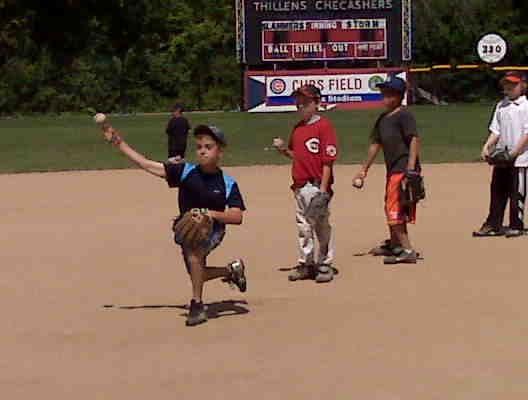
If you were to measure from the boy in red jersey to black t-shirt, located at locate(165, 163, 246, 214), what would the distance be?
1.68 m

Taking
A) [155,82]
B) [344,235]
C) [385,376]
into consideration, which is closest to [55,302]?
[385,376]

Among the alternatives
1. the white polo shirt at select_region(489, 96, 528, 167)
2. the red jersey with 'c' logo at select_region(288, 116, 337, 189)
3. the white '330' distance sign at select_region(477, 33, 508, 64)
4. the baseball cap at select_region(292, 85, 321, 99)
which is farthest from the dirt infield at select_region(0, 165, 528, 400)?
the white '330' distance sign at select_region(477, 33, 508, 64)

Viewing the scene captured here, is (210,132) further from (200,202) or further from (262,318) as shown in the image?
(262,318)

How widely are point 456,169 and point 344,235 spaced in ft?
30.7

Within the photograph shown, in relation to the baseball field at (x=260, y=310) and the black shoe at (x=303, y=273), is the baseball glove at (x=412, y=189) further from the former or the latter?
the black shoe at (x=303, y=273)

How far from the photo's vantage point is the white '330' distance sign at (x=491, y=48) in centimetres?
5362

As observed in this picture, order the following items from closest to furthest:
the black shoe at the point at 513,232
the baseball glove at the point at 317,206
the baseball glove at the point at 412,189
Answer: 1. the baseball glove at the point at 317,206
2. the baseball glove at the point at 412,189
3. the black shoe at the point at 513,232

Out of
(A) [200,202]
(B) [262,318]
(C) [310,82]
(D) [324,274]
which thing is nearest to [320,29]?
(C) [310,82]

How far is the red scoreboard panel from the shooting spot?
157 ft

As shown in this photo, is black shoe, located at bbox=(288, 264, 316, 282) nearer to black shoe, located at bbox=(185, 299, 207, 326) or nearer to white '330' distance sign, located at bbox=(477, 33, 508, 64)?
black shoe, located at bbox=(185, 299, 207, 326)

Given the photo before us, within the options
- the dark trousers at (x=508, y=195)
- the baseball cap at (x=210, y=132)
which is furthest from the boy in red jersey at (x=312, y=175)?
the dark trousers at (x=508, y=195)

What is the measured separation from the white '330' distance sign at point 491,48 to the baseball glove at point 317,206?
43606 mm

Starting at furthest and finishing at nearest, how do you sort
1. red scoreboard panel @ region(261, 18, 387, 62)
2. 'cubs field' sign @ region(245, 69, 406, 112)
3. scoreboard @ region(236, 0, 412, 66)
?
'cubs field' sign @ region(245, 69, 406, 112) → red scoreboard panel @ region(261, 18, 387, 62) → scoreboard @ region(236, 0, 412, 66)

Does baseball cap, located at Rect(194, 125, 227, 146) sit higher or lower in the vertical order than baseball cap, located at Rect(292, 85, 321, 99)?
lower
